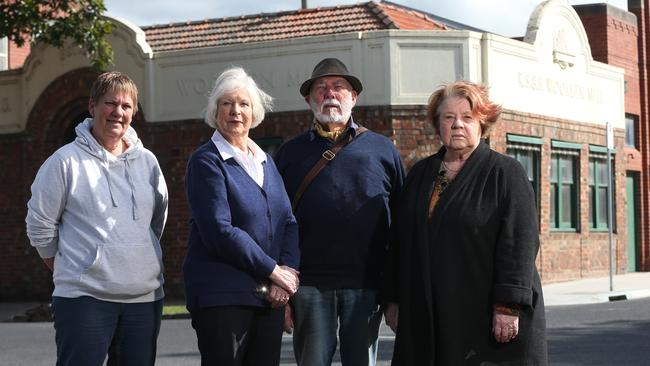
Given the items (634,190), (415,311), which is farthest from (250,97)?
(634,190)

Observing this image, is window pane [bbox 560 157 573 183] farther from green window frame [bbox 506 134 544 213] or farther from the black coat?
the black coat

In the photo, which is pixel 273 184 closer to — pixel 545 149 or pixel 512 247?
pixel 512 247

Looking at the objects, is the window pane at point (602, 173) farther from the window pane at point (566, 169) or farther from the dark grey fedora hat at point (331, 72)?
the dark grey fedora hat at point (331, 72)

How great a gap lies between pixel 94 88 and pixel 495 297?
7.19 ft

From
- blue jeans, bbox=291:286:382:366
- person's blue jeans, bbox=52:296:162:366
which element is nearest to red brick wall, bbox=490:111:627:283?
blue jeans, bbox=291:286:382:366

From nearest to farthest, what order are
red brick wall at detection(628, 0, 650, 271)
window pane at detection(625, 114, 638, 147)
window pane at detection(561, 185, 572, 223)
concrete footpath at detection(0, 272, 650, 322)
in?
concrete footpath at detection(0, 272, 650, 322) → window pane at detection(561, 185, 572, 223) → red brick wall at detection(628, 0, 650, 271) → window pane at detection(625, 114, 638, 147)

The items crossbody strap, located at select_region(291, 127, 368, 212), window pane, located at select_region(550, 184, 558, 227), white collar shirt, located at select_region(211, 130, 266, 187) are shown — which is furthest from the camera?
window pane, located at select_region(550, 184, 558, 227)

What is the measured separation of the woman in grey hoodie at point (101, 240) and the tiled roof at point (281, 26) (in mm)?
17461

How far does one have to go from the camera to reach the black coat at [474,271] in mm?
5859

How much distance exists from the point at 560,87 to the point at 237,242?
20878 millimetres

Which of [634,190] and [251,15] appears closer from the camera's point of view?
[251,15]

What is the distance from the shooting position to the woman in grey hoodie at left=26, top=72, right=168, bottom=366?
19.2 ft

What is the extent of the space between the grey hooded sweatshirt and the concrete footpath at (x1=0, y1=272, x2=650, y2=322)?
594 inches

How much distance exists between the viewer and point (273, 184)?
20.8ft
